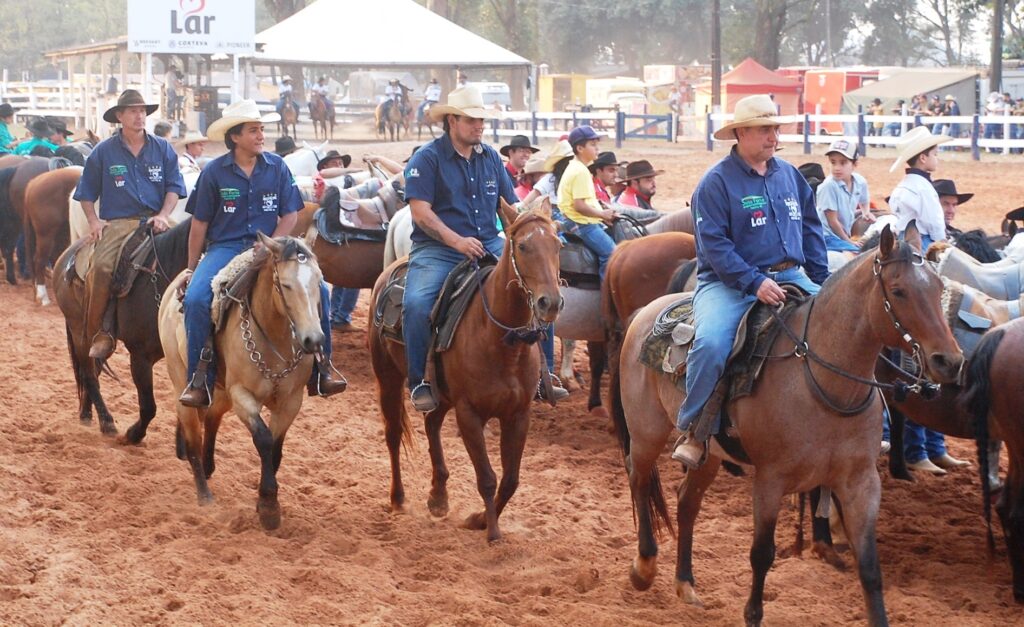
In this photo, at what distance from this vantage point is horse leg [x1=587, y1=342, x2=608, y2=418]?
10883 mm

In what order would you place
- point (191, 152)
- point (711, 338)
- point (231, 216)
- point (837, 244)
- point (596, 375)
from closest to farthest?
point (711, 338)
point (231, 216)
point (837, 244)
point (596, 375)
point (191, 152)

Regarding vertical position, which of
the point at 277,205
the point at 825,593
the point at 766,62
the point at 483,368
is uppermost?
the point at 766,62

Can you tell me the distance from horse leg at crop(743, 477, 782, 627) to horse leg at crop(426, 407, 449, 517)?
276 centimetres

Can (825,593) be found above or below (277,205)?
below

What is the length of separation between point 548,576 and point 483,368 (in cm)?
132

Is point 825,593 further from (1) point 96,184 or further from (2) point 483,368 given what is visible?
(1) point 96,184

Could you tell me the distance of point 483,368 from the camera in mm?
7340

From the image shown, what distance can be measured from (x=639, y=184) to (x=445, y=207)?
224 inches

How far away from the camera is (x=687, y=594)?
255 inches

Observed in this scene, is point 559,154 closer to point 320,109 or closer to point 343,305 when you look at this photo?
point 343,305

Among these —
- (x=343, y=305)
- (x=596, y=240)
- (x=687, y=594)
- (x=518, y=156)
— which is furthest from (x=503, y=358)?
(x=343, y=305)

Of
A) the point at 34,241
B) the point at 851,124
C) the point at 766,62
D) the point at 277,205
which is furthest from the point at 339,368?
the point at 766,62

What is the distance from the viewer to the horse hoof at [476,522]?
7.70m

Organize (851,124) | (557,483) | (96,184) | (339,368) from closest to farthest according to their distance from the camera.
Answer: (557,483) < (96,184) < (339,368) < (851,124)
